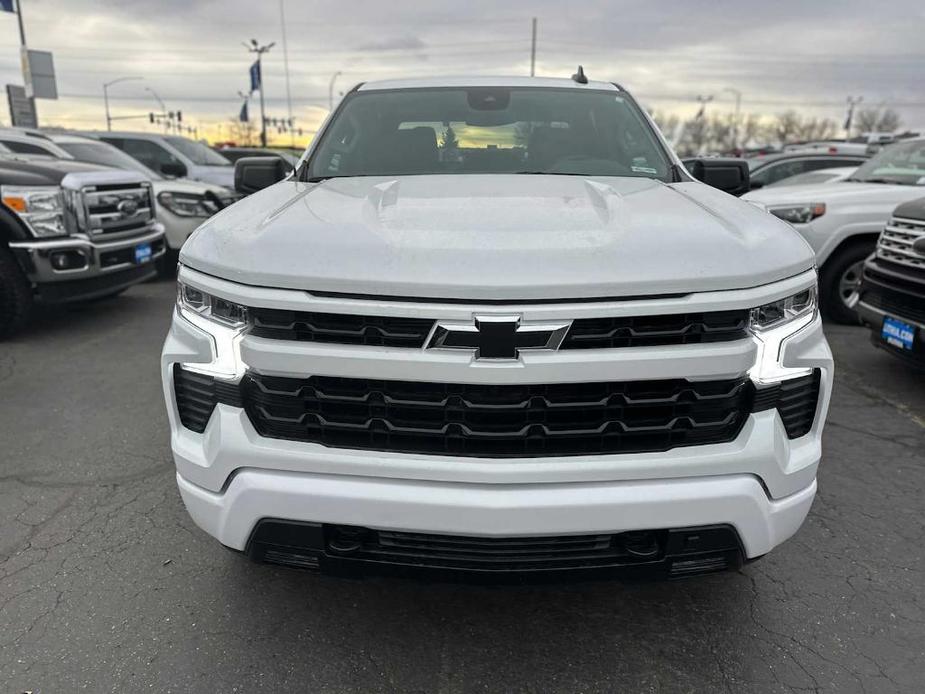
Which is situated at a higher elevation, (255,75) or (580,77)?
(255,75)

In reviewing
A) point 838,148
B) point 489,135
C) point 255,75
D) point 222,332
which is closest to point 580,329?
point 222,332

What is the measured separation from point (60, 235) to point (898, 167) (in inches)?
306

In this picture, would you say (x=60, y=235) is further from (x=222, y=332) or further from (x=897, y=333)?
(x=897, y=333)

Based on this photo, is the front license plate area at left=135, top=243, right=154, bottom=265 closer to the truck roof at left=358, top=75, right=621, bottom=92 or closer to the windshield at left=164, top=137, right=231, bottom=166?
the truck roof at left=358, top=75, right=621, bottom=92

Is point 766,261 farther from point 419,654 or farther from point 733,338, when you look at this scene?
point 419,654

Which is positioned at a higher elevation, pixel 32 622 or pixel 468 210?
pixel 468 210

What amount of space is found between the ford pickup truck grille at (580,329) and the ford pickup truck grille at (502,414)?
11 centimetres

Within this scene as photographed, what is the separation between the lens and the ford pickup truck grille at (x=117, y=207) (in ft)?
20.1

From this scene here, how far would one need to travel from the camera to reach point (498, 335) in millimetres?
1754

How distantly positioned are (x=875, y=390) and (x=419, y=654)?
4094 mm

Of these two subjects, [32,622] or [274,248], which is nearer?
[274,248]

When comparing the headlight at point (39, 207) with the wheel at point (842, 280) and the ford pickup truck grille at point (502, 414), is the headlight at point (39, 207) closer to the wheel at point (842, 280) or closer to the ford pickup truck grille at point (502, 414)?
the ford pickup truck grille at point (502, 414)

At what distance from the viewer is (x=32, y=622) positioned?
93.7 inches

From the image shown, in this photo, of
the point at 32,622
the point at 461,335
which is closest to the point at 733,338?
the point at 461,335
